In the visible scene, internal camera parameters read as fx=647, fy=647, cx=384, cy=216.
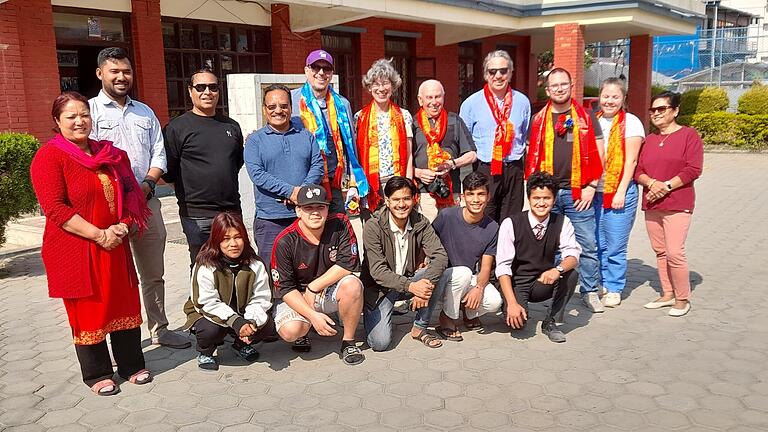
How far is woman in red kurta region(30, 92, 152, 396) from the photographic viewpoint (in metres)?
3.31

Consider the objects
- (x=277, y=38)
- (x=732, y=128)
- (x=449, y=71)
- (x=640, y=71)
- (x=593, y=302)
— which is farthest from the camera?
(x=640, y=71)

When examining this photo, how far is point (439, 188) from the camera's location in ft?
15.4

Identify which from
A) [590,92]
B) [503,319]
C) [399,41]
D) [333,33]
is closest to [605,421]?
[503,319]

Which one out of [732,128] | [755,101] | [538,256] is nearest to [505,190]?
[538,256]

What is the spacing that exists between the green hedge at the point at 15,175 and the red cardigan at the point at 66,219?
305 cm

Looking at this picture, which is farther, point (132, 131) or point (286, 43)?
point (286, 43)

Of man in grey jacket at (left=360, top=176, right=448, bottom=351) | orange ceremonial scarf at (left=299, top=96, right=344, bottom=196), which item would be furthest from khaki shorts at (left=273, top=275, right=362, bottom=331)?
orange ceremonial scarf at (left=299, top=96, right=344, bottom=196)

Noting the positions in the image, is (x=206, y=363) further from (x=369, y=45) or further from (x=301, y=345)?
(x=369, y=45)

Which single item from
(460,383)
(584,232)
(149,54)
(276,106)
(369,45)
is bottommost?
(460,383)

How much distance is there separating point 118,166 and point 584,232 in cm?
318

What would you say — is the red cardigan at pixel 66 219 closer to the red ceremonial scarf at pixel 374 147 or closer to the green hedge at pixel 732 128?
the red ceremonial scarf at pixel 374 147

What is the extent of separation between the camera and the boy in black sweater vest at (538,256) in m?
4.19

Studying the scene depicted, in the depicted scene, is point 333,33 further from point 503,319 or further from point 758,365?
point 758,365

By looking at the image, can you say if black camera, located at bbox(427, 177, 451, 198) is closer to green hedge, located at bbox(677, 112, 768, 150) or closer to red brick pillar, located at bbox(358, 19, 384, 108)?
red brick pillar, located at bbox(358, 19, 384, 108)
